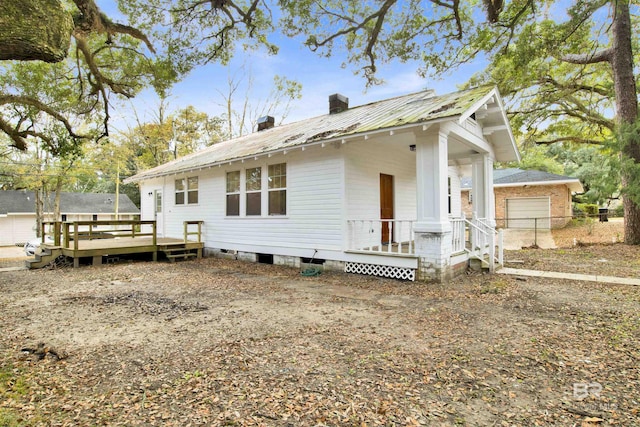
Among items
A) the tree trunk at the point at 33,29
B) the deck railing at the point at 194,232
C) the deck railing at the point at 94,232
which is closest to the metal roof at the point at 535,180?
the deck railing at the point at 194,232

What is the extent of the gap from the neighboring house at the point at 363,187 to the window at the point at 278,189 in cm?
3

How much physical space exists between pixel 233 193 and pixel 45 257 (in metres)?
5.72

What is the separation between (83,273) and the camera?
8.90 m

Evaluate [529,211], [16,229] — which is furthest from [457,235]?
[16,229]

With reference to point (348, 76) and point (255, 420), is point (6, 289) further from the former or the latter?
point (348, 76)

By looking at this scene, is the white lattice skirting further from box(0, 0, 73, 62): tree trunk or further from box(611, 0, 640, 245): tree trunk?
box(611, 0, 640, 245): tree trunk

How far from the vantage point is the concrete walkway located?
693 cm

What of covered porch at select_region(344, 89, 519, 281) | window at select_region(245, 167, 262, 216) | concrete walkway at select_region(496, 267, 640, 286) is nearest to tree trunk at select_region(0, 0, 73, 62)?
covered porch at select_region(344, 89, 519, 281)

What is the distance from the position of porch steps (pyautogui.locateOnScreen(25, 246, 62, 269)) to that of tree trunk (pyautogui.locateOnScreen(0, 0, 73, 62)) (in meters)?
9.50

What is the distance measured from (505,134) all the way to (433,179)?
446 cm

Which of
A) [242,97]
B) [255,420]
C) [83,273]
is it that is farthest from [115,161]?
[255,420]

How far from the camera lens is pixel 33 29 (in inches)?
102

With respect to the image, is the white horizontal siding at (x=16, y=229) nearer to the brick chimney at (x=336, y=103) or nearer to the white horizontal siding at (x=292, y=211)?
the white horizontal siding at (x=292, y=211)

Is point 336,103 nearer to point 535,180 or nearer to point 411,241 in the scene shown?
point 411,241
